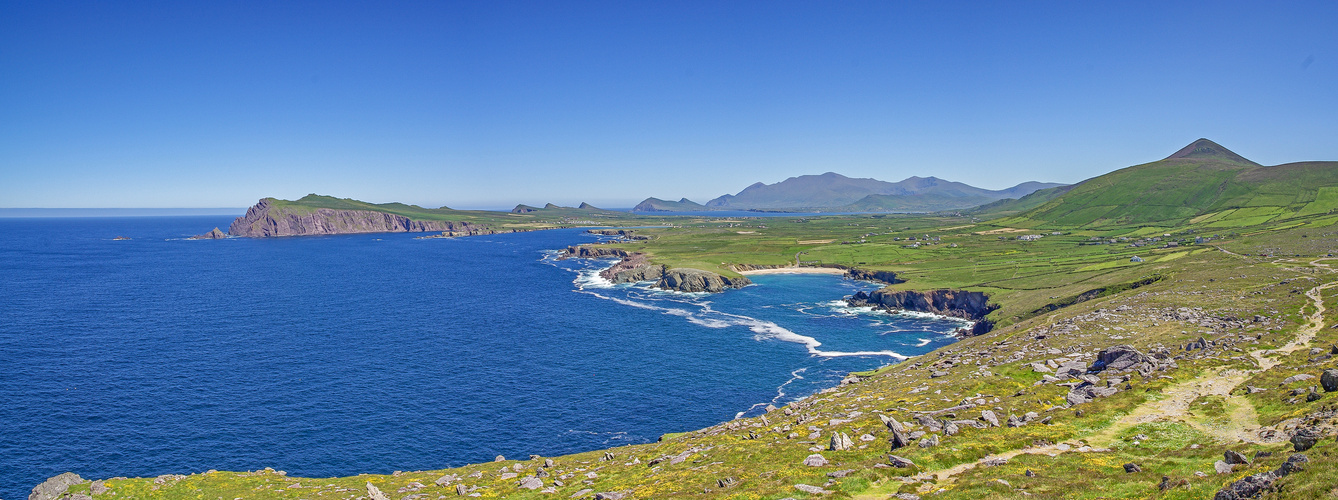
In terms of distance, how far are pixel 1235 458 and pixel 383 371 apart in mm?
90632

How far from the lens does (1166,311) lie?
247 feet

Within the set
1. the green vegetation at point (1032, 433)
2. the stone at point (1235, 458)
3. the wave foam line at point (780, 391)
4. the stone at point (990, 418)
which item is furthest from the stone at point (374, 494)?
the stone at point (1235, 458)

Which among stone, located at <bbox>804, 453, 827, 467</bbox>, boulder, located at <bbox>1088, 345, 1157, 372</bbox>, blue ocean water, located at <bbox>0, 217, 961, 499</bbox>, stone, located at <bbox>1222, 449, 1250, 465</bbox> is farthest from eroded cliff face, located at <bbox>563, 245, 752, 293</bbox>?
stone, located at <bbox>1222, 449, 1250, 465</bbox>

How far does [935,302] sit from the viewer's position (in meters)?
135

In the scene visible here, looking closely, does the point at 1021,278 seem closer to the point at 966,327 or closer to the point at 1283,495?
the point at 966,327

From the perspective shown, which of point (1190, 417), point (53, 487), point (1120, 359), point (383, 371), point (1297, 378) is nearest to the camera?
point (1190, 417)

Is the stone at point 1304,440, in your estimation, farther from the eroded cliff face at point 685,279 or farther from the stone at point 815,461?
the eroded cliff face at point 685,279

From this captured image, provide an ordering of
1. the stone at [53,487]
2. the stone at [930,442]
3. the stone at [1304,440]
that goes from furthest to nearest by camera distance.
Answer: the stone at [53,487] → the stone at [930,442] → the stone at [1304,440]

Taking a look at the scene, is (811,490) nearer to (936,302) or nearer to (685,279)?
(936,302)

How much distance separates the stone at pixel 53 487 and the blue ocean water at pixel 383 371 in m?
16.6

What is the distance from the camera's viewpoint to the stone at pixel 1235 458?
87.7 feet

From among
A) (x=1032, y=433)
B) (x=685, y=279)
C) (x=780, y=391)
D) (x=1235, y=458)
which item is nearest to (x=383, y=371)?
(x=780, y=391)

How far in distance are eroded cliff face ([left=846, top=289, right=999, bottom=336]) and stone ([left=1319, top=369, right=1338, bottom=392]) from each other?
8553 cm

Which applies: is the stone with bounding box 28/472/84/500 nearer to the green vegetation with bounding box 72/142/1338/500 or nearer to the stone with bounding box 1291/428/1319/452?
the green vegetation with bounding box 72/142/1338/500
